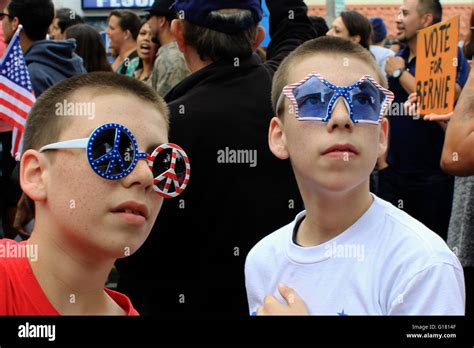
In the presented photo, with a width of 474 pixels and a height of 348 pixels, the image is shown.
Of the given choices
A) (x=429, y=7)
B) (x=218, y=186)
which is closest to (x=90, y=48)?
(x=429, y=7)

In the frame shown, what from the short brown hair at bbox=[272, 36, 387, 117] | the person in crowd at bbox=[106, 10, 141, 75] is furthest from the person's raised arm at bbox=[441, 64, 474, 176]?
the person in crowd at bbox=[106, 10, 141, 75]

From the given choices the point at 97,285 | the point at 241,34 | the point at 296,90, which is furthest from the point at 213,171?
the point at 97,285

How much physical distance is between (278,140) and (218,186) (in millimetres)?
777

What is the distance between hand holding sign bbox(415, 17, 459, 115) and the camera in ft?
14.8

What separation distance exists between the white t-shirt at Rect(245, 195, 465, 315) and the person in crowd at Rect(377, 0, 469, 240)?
325 cm

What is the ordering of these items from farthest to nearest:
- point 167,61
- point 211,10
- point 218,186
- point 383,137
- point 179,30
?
1. point 167,61
2. point 179,30
3. point 211,10
4. point 218,186
5. point 383,137

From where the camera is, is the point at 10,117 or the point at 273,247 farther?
the point at 10,117

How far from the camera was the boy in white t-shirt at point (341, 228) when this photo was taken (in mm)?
1887

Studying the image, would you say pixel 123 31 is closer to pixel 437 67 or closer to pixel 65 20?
pixel 65 20

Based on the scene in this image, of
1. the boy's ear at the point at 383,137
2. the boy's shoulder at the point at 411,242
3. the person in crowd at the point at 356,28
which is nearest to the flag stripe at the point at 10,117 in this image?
the boy's ear at the point at 383,137

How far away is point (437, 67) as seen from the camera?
4.70 metres

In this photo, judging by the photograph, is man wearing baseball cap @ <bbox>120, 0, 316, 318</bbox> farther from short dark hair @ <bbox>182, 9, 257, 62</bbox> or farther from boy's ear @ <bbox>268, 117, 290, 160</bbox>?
boy's ear @ <bbox>268, 117, 290, 160</bbox>

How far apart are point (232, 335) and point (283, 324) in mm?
117

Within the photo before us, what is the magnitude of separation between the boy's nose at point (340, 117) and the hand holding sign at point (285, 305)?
0.42 metres
